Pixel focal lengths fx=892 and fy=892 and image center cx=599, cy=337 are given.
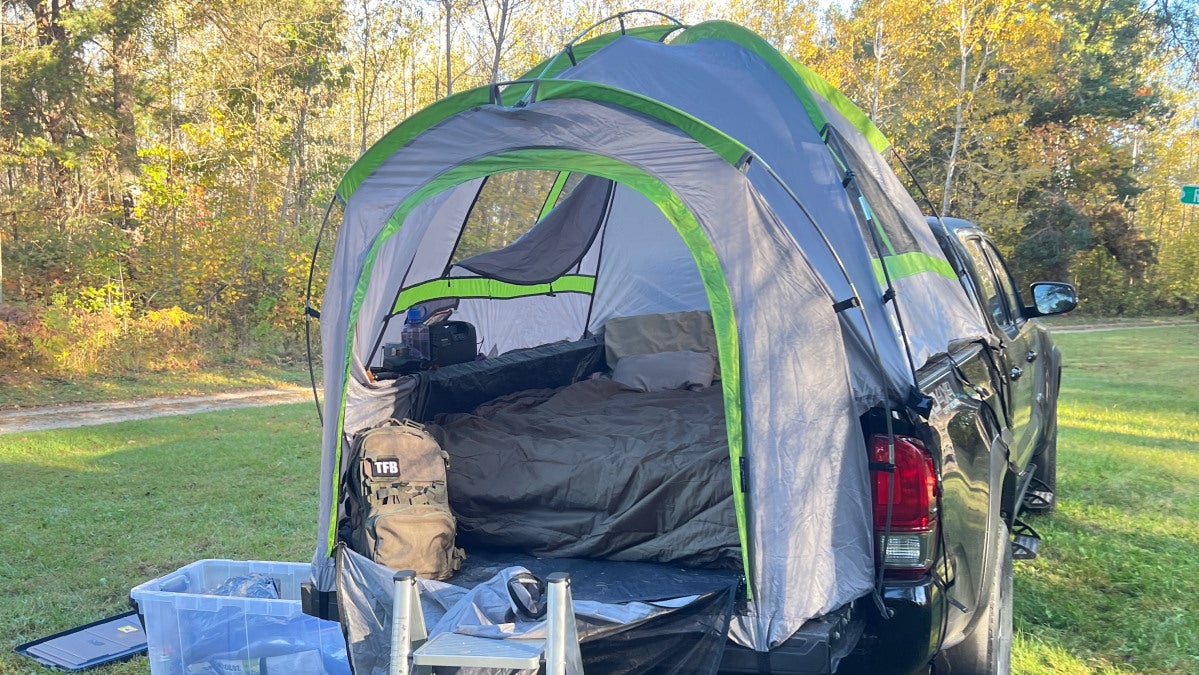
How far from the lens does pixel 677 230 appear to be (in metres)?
2.90

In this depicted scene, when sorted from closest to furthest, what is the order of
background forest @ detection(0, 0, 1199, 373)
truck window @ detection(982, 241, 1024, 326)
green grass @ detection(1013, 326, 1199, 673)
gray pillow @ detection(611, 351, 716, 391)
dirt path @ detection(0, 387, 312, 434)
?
green grass @ detection(1013, 326, 1199, 673)
truck window @ detection(982, 241, 1024, 326)
gray pillow @ detection(611, 351, 716, 391)
dirt path @ detection(0, 387, 312, 434)
background forest @ detection(0, 0, 1199, 373)

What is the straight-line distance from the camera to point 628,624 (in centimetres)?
238

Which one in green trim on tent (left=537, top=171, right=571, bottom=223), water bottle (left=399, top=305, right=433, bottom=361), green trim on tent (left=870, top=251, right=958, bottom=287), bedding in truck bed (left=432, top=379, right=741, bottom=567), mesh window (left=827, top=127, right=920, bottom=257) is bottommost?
bedding in truck bed (left=432, top=379, right=741, bottom=567)

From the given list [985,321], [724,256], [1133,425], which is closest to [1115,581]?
[985,321]

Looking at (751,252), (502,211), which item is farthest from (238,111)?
(751,252)

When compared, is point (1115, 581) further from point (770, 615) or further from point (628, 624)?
point (628, 624)

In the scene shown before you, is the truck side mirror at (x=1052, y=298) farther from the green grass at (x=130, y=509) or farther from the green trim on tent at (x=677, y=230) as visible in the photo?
the green grass at (x=130, y=509)

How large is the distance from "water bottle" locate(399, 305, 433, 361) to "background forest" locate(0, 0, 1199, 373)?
665 centimetres

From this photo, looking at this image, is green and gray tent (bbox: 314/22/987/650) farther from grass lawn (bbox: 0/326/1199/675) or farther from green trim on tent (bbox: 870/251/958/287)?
grass lawn (bbox: 0/326/1199/675)

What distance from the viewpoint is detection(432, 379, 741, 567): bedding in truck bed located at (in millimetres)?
3164

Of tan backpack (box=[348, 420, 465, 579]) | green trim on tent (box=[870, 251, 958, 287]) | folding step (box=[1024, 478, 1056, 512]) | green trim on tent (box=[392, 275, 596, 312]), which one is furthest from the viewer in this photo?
folding step (box=[1024, 478, 1056, 512])

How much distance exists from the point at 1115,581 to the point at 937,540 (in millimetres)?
2481

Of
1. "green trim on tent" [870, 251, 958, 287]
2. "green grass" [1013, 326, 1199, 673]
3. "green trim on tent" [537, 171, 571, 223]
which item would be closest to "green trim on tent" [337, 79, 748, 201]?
"green trim on tent" [870, 251, 958, 287]

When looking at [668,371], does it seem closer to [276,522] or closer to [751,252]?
[276,522]
